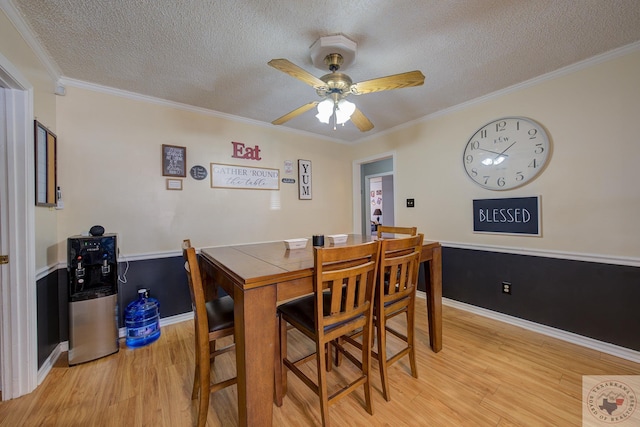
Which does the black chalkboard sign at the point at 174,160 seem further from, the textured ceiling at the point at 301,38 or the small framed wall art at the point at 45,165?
the small framed wall art at the point at 45,165

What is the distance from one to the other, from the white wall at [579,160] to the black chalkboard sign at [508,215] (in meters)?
0.06

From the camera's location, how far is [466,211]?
2.83 m

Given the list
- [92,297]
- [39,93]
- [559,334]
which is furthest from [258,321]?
[559,334]

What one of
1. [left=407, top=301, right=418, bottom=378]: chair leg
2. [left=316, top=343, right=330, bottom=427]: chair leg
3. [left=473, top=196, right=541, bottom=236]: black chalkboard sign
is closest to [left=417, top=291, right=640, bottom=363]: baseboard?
[left=473, top=196, right=541, bottom=236]: black chalkboard sign

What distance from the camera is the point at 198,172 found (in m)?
2.79

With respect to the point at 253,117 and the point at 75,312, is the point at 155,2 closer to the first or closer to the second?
the point at 253,117

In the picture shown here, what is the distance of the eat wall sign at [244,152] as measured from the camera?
3049 mm

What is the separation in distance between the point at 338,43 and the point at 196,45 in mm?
1042

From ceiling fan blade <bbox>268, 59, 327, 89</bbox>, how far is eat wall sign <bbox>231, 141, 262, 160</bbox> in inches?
66.8

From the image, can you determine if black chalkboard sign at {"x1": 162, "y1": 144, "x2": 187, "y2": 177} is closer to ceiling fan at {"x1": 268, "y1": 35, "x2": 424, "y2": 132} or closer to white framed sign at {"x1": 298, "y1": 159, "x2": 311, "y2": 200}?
white framed sign at {"x1": 298, "y1": 159, "x2": 311, "y2": 200}

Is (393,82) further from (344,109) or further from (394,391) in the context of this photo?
(394,391)

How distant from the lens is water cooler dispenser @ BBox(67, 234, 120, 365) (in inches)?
74.9

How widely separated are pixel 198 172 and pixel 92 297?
1492 mm

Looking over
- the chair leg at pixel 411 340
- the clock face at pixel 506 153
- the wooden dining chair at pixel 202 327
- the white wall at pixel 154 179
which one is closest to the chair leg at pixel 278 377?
the wooden dining chair at pixel 202 327
